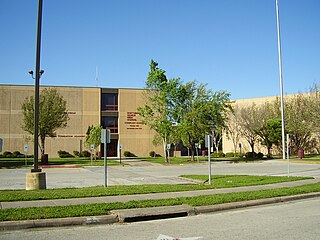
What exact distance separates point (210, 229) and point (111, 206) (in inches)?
132

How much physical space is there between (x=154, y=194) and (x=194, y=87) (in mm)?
31386

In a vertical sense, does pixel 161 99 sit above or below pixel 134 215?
above

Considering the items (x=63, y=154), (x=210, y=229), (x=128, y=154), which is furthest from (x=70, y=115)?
(x=210, y=229)

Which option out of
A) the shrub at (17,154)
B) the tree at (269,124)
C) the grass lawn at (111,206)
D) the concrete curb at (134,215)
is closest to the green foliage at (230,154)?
the tree at (269,124)

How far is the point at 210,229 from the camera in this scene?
8.35 metres

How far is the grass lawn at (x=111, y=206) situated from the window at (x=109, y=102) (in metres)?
50.3

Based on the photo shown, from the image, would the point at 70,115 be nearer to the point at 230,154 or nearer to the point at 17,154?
the point at 17,154

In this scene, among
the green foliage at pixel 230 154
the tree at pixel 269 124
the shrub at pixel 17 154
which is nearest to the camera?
the tree at pixel 269 124

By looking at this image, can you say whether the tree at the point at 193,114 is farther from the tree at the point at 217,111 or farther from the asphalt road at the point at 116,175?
the asphalt road at the point at 116,175

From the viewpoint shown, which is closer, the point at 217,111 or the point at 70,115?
the point at 217,111

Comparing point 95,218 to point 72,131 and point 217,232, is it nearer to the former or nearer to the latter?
point 217,232

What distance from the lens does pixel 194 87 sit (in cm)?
4391

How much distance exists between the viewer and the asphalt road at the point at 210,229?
25.0 ft

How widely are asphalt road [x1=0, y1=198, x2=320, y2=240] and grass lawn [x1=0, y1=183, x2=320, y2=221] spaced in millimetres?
727
